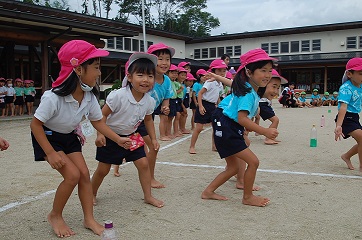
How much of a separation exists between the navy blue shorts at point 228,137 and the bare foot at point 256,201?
527mm

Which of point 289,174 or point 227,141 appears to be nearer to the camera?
point 227,141

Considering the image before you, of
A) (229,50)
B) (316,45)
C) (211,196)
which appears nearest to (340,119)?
(211,196)

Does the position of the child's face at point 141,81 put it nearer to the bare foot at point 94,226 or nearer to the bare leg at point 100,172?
the bare leg at point 100,172

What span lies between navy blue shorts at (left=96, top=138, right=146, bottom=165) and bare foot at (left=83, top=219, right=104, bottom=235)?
73 cm

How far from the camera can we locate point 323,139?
862cm

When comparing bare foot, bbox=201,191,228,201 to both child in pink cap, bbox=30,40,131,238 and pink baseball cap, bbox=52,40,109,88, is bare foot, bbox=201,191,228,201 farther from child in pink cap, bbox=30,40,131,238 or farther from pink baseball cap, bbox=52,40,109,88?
pink baseball cap, bbox=52,40,109,88

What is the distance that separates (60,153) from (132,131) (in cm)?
96

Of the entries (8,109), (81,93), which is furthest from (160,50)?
(8,109)

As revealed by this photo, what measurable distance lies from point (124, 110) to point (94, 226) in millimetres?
1203

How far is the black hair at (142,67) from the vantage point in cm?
376

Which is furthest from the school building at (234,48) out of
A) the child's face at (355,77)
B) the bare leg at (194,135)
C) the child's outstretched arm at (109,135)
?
the child's outstretched arm at (109,135)

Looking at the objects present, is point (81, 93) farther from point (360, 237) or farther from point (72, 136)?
point (360, 237)

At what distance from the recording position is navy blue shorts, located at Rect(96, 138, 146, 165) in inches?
151

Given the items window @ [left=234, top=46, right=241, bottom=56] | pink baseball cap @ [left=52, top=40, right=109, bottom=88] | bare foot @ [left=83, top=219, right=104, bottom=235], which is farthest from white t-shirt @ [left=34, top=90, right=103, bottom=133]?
window @ [left=234, top=46, right=241, bottom=56]
